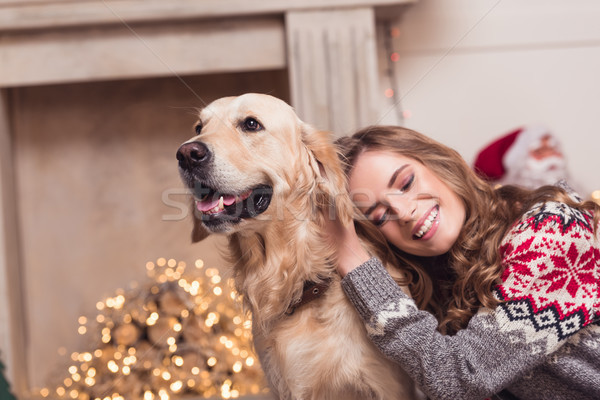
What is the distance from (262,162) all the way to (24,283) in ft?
6.89

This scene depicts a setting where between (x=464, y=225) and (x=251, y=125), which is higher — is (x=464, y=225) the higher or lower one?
the lower one

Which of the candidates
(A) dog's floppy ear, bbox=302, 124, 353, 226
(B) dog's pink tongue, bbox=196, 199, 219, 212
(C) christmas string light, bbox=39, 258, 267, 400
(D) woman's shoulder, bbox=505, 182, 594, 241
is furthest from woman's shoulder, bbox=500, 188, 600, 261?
(C) christmas string light, bbox=39, 258, 267, 400

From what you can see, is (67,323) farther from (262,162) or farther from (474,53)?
(474,53)

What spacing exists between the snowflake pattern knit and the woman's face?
125mm

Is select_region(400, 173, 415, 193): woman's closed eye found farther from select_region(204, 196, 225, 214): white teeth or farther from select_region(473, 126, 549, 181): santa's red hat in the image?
select_region(473, 126, 549, 181): santa's red hat

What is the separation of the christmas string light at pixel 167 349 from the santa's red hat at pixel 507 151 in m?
1.34

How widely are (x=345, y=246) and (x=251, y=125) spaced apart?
353 mm

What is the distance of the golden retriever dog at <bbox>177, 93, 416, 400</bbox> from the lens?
1.10 meters

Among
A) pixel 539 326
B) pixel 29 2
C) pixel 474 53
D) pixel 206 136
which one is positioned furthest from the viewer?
pixel 474 53

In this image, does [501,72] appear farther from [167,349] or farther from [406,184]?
[167,349]

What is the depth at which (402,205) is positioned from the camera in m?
1.16

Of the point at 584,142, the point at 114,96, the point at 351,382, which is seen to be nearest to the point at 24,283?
the point at 114,96

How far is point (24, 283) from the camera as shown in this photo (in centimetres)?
268

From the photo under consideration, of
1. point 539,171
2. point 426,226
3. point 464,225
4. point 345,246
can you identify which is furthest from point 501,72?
point 345,246
